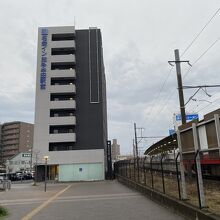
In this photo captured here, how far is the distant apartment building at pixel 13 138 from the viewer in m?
136

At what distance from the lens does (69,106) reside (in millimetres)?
53969

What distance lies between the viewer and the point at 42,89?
5503 cm

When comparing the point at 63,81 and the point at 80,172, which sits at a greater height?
the point at 63,81

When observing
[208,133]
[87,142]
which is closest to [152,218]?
[208,133]

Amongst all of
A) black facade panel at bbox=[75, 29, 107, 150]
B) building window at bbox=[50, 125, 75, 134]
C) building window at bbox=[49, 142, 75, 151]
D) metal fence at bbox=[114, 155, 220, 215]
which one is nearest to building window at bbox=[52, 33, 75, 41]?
black facade panel at bbox=[75, 29, 107, 150]

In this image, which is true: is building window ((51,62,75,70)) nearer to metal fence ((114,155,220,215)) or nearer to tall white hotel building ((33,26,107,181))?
tall white hotel building ((33,26,107,181))

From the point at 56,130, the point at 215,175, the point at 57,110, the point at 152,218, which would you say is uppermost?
the point at 57,110

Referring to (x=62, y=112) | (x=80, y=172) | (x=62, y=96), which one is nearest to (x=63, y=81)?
(x=62, y=96)

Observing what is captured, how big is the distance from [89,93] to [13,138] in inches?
3605

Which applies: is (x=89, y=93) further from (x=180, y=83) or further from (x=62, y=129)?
(x=180, y=83)

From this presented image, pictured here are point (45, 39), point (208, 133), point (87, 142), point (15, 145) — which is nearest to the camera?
point (208, 133)

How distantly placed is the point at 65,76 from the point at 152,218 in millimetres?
47734

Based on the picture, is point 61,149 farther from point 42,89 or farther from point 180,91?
point 180,91

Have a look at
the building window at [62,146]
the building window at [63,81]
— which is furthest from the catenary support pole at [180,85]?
the building window at [63,81]
